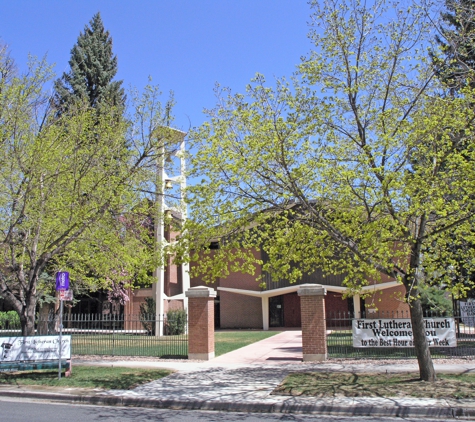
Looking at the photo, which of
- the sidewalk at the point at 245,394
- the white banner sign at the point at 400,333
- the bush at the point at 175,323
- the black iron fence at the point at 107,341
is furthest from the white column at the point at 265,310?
the white banner sign at the point at 400,333

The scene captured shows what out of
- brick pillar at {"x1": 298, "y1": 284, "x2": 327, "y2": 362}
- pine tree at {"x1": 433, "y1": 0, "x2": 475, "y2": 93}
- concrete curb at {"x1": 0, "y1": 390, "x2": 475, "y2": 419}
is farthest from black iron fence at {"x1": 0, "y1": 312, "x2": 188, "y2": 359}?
pine tree at {"x1": 433, "y1": 0, "x2": 475, "y2": 93}

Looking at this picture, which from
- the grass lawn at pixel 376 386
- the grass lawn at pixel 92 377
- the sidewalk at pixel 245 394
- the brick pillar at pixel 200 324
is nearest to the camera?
the sidewalk at pixel 245 394

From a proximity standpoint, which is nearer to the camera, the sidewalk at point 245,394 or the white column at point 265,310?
the sidewalk at point 245,394

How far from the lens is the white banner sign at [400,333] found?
14.4m

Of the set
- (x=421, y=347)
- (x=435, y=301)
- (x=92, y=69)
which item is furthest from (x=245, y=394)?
(x=92, y=69)

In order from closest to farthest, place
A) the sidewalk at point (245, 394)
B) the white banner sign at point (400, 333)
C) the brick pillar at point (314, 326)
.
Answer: the sidewalk at point (245, 394), the white banner sign at point (400, 333), the brick pillar at point (314, 326)

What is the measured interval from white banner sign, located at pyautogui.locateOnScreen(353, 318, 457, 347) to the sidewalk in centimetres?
77

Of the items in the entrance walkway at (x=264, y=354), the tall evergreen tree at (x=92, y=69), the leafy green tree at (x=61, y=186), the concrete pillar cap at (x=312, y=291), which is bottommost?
the entrance walkway at (x=264, y=354)

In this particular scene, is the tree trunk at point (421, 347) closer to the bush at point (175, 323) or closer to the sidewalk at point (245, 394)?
the sidewalk at point (245, 394)

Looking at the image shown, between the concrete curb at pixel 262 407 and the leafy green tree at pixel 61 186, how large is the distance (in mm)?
3710

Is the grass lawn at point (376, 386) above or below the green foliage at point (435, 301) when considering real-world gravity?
below

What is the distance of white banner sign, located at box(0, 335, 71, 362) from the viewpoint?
12.7 m

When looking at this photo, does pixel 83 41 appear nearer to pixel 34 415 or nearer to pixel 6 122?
pixel 6 122

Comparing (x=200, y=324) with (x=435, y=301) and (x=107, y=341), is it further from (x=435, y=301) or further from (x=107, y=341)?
(x=435, y=301)
